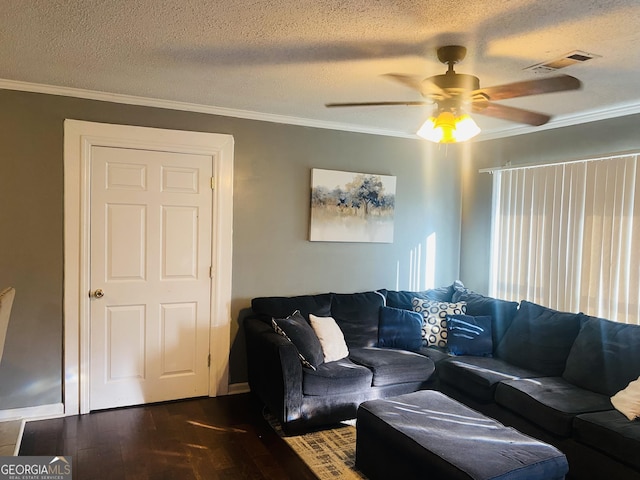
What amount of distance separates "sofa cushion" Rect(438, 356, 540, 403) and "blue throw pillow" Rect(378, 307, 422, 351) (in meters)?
0.36

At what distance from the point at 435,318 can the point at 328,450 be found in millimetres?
1609

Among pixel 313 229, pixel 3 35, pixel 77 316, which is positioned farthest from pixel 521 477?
pixel 3 35

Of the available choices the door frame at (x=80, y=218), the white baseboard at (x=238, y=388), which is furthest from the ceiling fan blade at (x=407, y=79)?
the white baseboard at (x=238, y=388)

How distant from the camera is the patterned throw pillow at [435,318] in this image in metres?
4.10

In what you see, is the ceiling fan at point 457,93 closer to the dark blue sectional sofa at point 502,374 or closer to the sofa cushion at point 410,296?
the dark blue sectional sofa at point 502,374

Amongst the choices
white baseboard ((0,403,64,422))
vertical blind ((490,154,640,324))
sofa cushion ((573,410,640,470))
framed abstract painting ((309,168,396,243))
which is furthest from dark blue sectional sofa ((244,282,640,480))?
white baseboard ((0,403,64,422))

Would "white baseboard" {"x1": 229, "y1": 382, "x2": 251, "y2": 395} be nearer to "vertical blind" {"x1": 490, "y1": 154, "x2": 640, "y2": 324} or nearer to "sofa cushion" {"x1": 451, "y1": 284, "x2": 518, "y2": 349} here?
"sofa cushion" {"x1": 451, "y1": 284, "x2": 518, "y2": 349}

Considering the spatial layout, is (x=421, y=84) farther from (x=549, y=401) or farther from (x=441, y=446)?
(x=549, y=401)

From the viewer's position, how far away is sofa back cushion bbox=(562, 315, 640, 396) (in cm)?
298

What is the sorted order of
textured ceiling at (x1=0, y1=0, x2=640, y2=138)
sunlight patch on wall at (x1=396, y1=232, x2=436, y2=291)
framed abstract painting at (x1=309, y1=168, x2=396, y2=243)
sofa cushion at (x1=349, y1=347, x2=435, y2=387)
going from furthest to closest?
sunlight patch on wall at (x1=396, y1=232, x2=436, y2=291)
framed abstract painting at (x1=309, y1=168, x2=396, y2=243)
sofa cushion at (x1=349, y1=347, x2=435, y2=387)
textured ceiling at (x1=0, y1=0, x2=640, y2=138)

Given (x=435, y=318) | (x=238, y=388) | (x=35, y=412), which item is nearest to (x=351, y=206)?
(x=435, y=318)

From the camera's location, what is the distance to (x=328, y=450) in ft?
9.96

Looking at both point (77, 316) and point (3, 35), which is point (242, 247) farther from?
point (3, 35)

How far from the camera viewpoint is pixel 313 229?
423 centimetres
